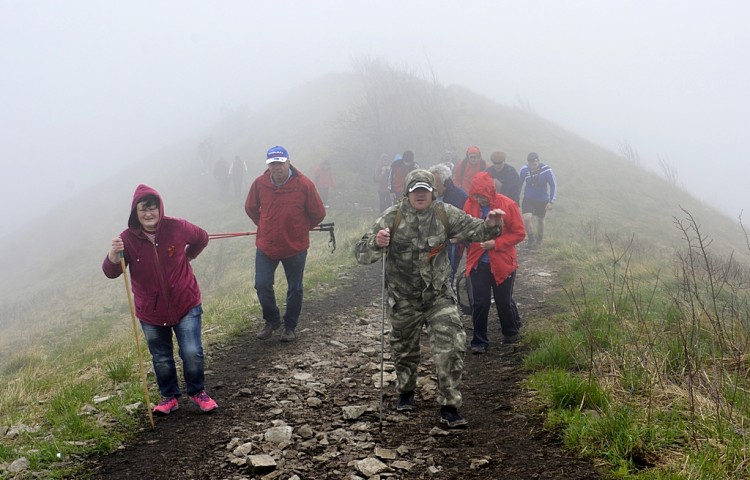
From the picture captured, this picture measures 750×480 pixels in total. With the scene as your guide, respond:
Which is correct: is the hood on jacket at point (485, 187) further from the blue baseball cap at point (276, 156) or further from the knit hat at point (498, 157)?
the knit hat at point (498, 157)

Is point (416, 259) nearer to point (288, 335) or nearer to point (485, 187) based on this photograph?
point (485, 187)

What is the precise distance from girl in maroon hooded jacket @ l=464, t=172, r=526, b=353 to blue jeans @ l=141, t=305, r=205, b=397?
3.29 meters

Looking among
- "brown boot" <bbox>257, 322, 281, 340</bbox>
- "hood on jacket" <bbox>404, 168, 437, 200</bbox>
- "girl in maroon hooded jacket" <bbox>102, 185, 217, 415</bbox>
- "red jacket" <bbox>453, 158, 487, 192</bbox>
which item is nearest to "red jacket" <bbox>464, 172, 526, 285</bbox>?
"hood on jacket" <bbox>404, 168, 437, 200</bbox>

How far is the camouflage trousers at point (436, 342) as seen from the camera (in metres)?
4.67

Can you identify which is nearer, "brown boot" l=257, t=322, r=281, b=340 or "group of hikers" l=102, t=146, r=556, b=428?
"group of hikers" l=102, t=146, r=556, b=428

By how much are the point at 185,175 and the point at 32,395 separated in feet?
130

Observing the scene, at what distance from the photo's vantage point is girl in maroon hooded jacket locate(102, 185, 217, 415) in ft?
16.6

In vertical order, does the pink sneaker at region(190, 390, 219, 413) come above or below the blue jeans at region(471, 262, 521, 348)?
below

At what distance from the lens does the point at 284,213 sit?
7273 millimetres

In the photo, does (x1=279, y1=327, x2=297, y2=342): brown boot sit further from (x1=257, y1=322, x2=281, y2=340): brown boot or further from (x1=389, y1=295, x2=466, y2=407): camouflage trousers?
(x1=389, y1=295, x2=466, y2=407): camouflage trousers

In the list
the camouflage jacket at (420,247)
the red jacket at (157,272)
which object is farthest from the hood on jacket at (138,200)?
the camouflage jacket at (420,247)

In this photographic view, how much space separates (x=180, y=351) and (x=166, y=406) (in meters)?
0.53

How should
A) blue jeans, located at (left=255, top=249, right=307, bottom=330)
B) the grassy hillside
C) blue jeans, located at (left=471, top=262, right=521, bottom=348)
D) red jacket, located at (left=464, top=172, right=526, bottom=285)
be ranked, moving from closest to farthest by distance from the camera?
red jacket, located at (left=464, top=172, right=526, bottom=285), blue jeans, located at (left=471, top=262, right=521, bottom=348), blue jeans, located at (left=255, top=249, right=307, bottom=330), the grassy hillside

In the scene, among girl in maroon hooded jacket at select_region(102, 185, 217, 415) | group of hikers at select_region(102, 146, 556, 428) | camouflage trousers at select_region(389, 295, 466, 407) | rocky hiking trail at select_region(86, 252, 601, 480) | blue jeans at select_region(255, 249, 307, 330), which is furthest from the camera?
blue jeans at select_region(255, 249, 307, 330)
